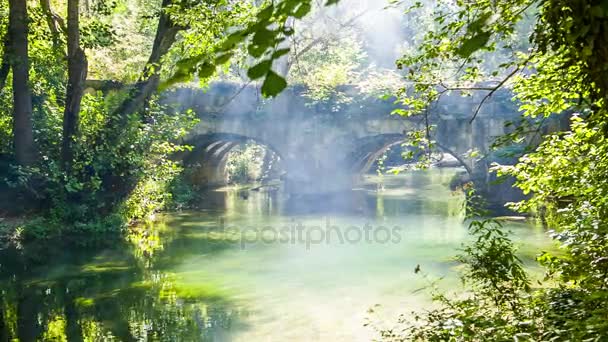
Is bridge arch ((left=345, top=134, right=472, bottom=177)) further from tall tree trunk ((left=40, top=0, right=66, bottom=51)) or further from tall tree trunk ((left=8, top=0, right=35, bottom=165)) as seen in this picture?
tall tree trunk ((left=8, top=0, right=35, bottom=165))

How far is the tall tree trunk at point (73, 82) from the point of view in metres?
13.1

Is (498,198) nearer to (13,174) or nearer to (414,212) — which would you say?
(414,212)

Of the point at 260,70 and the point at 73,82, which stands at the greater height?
the point at 73,82

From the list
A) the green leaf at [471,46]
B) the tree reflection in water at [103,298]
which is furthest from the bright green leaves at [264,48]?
the tree reflection in water at [103,298]

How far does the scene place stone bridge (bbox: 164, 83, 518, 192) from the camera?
22828 mm

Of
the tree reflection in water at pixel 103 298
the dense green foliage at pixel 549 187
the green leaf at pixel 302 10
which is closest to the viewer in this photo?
the green leaf at pixel 302 10

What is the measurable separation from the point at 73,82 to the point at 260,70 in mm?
13021

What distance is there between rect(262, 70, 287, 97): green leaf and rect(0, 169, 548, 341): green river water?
222 inches

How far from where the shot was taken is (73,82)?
44.4 ft

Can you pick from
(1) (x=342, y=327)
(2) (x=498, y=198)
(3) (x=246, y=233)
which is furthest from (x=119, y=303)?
(2) (x=498, y=198)

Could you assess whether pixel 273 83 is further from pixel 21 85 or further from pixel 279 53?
pixel 21 85

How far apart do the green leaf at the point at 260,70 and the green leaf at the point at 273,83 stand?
1 cm

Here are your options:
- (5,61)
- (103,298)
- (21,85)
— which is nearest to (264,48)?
(103,298)

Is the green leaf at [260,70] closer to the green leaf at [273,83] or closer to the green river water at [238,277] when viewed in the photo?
the green leaf at [273,83]
